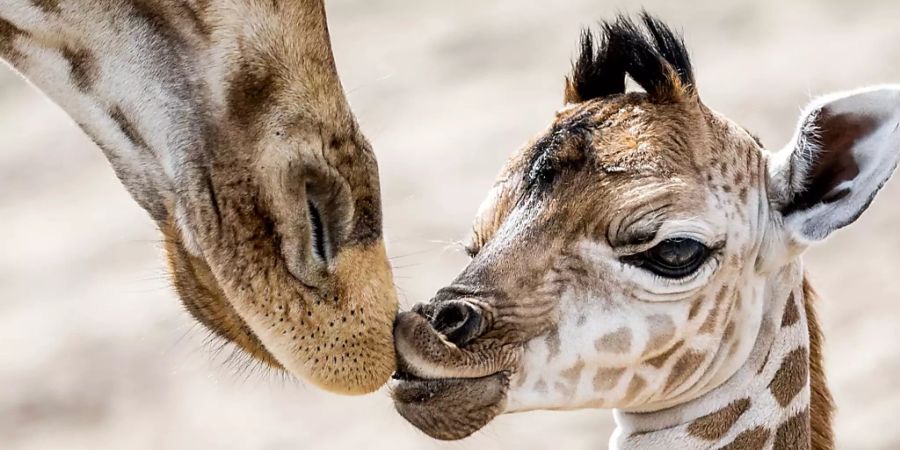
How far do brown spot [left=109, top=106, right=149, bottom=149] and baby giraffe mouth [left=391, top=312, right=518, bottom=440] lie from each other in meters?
0.89

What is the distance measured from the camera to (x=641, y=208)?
4.02 m

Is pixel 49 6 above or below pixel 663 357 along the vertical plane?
above

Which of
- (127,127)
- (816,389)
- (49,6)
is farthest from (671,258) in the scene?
(49,6)

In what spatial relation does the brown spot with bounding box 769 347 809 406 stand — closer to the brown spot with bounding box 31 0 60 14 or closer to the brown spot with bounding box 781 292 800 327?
the brown spot with bounding box 781 292 800 327

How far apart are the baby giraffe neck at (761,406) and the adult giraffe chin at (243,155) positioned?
102 centimetres

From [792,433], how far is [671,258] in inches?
27.4

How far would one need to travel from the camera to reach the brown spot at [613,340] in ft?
13.5

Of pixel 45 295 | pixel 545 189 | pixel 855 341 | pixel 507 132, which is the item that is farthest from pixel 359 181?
pixel 507 132

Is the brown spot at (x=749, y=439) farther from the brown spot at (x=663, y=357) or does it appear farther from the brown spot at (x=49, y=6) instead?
the brown spot at (x=49, y=6)

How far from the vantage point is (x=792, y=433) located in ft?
14.1

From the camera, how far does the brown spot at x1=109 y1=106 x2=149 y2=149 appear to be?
3945 millimetres

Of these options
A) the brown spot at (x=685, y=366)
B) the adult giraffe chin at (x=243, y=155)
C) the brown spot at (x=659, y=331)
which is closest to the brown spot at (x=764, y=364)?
the brown spot at (x=685, y=366)

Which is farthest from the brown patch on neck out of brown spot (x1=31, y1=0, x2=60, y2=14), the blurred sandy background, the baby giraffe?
the blurred sandy background

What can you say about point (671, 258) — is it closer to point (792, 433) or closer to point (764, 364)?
point (764, 364)
